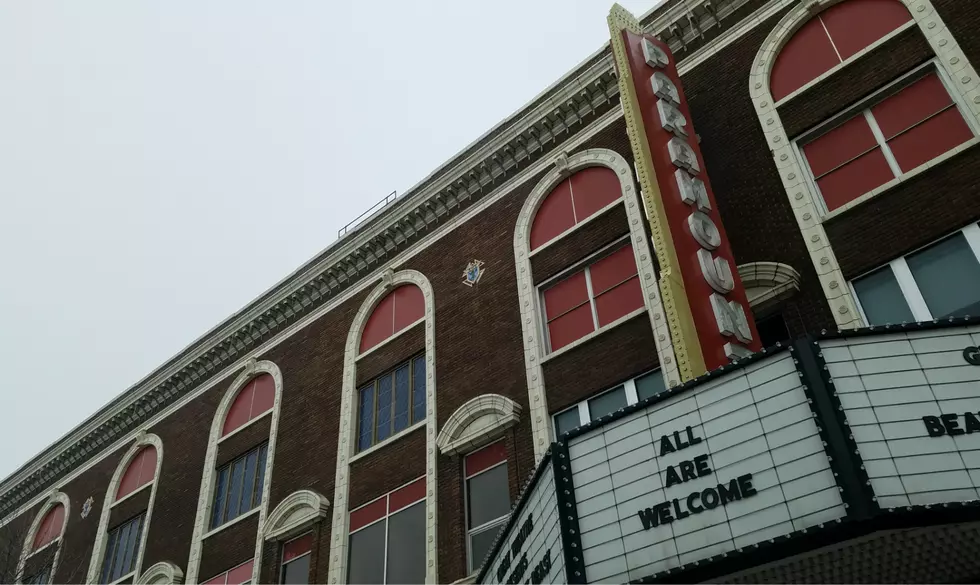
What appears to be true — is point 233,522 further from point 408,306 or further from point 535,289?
point 535,289

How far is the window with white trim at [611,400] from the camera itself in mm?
17094

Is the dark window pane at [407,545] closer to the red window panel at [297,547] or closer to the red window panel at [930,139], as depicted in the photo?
the red window panel at [297,547]

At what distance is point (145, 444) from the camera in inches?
1203

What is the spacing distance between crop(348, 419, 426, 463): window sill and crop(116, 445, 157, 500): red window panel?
10.9 metres

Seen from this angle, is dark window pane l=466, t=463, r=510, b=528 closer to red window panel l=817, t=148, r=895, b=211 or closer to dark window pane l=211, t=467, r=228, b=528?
red window panel l=817, t=148, r=895, b=211

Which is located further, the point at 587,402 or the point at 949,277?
the point at 587,402

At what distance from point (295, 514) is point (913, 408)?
54.8 ft

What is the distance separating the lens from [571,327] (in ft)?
63.5

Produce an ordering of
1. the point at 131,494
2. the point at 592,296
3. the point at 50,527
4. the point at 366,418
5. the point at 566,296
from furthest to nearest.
→ the point at 50,527 → the point at 131,494 → the point at 366,418 → the point at 566,296 → the point at 592,296

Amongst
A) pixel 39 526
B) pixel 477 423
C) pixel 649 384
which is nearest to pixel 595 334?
pixel 649 384

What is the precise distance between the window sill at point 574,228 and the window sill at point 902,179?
5.20 metres

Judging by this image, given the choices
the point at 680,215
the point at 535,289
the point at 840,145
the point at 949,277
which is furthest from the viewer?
the point at 535,289

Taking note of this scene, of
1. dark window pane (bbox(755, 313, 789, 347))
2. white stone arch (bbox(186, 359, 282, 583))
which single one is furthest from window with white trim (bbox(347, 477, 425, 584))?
dark window pane (bbox(755, 313, 789, 347))

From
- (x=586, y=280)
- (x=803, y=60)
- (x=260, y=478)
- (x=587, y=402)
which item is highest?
(x=803, y=60)
